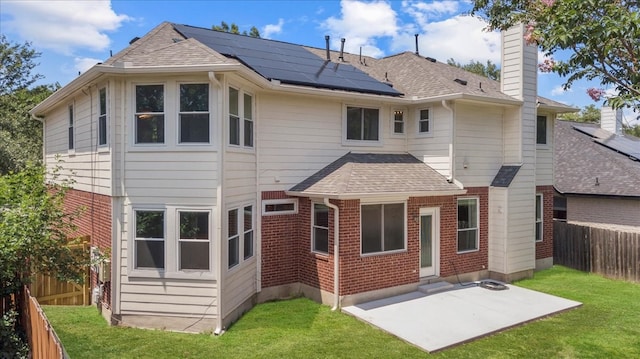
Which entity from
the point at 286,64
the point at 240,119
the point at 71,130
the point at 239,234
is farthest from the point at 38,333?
the point at 286,64

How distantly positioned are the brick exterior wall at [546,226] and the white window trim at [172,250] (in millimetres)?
11318

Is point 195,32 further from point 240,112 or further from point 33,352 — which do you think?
point 33,352

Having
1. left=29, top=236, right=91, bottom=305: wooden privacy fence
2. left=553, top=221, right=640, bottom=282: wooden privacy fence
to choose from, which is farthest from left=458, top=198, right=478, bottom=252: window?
left=29, top=236, right=91, bottom=305: wooden privacy fence

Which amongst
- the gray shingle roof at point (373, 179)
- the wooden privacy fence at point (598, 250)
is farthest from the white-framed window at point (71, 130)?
the wooden privacy fence at point (598, 250)

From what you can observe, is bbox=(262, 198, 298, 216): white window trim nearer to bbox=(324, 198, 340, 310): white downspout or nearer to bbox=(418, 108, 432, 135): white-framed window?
bbox=(324, 198, 340, 310): white downspout

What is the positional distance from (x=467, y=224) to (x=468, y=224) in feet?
0.15

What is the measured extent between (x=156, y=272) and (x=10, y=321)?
2.56 metres

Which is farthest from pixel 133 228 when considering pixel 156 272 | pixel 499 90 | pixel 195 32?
pixel 499 90

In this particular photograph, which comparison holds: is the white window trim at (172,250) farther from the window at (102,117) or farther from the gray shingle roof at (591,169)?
the gray shingle roof at (591,169)

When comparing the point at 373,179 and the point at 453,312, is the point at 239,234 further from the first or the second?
the point at 453,312

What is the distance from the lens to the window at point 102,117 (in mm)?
9414

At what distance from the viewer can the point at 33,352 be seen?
273 inches

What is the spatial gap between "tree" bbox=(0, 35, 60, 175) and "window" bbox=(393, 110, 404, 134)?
17.3 meters

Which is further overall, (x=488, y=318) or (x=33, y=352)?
(x=488, y=318)
